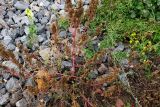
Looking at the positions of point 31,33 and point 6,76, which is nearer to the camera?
point 6,76

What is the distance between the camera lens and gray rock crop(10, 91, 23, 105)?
3.55 metres

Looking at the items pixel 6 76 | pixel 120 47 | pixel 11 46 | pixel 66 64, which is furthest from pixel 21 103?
pixel 120 47

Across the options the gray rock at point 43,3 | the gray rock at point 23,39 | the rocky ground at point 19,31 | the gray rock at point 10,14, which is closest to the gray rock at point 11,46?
the rocky ground at point 19,31

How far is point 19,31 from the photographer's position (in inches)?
162

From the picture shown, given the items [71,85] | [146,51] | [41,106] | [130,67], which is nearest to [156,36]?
[146,51]

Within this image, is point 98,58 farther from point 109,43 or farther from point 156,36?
point 156,36

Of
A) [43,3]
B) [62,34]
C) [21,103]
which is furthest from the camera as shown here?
[43,3]

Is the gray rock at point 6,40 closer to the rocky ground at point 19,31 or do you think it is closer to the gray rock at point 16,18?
the rocky ground at point 19,31

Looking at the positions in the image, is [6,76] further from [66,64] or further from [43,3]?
[43,3]

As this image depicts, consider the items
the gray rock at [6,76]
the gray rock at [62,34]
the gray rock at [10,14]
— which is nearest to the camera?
the gray rock at [6,76]

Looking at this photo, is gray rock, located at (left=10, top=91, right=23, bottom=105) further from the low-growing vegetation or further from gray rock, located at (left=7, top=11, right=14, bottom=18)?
gray rock, located at (left=7, top=11, right=14, bottom=18)

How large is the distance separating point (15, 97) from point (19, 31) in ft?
2.70

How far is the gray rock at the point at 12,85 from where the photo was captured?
11.9ft

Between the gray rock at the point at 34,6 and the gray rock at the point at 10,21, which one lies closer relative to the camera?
the gray rock at the point at 10,21
